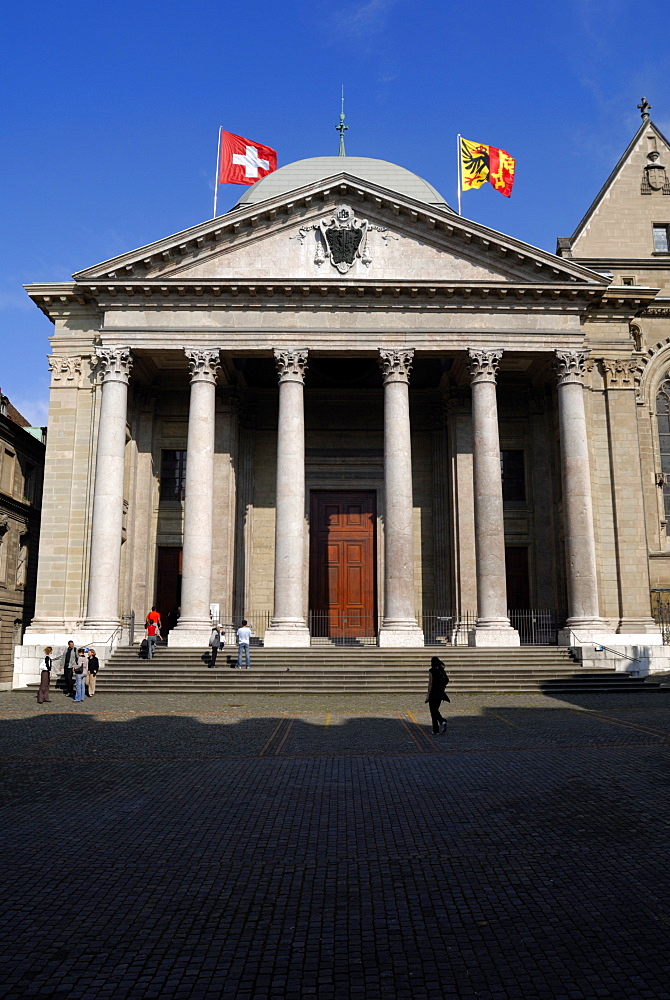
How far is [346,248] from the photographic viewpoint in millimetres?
28469

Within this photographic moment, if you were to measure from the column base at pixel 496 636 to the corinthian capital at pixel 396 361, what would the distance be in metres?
9.53

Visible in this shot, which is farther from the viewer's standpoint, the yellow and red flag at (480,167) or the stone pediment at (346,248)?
the yellow and red flag at (480,167)

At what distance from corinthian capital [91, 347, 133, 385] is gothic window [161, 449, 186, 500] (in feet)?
19.8

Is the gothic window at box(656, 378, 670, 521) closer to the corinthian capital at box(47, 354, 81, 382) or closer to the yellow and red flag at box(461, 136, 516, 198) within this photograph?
the yellow and red flag at box(461, 136, 516, 198)

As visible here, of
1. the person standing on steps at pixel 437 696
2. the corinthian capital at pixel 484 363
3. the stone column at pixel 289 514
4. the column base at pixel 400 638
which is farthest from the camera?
the corinthian capital at pixel 484 363

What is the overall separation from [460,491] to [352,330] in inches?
338

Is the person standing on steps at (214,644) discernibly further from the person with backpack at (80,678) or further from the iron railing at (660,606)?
the iron railing at (660,606)

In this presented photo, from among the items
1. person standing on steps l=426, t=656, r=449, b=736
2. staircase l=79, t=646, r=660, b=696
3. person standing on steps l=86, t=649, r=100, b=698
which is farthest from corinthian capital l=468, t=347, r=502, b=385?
person standing on steps l=86, t=649, r=100, b=698

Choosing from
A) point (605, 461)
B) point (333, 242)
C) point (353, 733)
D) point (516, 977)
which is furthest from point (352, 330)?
point (516, 977)

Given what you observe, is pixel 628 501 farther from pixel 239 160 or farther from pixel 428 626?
pixel 239 160

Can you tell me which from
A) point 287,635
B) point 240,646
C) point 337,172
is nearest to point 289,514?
point 287,635

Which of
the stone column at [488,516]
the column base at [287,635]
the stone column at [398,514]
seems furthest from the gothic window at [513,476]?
the column base at [287,635]

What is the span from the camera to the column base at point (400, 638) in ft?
84.9

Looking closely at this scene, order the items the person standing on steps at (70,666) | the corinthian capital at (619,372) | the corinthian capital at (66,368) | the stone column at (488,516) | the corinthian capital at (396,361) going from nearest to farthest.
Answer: the person standing on steps at (70,666), the stone column at (488,516), the corinthian capital at (396,361), the corinthian capital at (66,368), the corinthian capital at (619,372)
